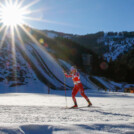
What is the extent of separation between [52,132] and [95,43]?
177451 mm

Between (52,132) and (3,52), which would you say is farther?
(3,52)

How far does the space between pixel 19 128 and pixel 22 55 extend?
43731mm

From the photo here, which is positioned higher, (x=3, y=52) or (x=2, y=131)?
(x=3, y=52)

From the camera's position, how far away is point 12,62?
131 ft

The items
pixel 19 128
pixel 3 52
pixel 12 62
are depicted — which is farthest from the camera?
pixel 3 52

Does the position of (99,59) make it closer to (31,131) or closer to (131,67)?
(131,67)

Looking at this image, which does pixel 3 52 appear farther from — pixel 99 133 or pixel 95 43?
pixel 95 43

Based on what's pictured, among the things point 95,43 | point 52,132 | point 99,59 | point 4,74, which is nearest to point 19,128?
point 52,132

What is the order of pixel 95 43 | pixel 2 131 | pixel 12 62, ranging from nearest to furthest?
pixel 2 131
pixel 12 62
pixel 95 43

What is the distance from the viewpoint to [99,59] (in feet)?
279

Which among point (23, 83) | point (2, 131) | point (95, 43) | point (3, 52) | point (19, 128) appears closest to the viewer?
point (2, 131)

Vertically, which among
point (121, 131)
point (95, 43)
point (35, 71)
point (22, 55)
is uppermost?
point (95, 43)

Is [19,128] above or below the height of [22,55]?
below

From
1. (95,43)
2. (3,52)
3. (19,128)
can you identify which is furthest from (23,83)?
(95,43)
